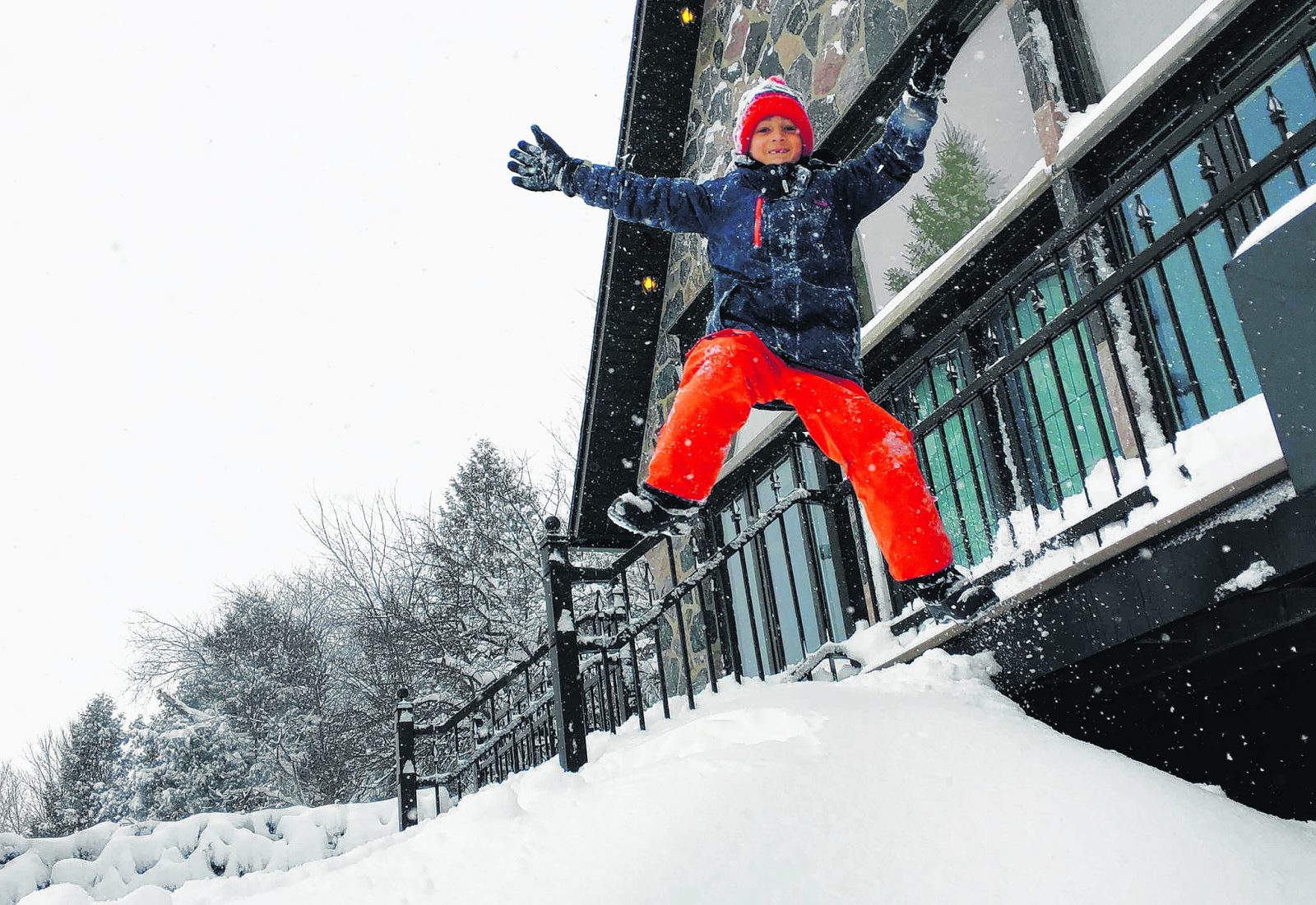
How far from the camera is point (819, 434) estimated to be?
320cm

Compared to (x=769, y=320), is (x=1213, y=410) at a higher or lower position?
lower

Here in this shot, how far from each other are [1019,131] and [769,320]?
2618 mm

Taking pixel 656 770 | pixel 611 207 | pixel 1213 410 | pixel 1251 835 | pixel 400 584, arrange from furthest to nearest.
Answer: pixel 400 584 → pixel 1213 410 → pixel 611 207 → pixel 656 770 → pixel 1251 835

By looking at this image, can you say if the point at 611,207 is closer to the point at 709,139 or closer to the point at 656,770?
the point at 656,770

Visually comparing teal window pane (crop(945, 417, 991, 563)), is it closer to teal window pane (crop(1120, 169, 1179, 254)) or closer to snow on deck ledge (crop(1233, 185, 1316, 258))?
teal window pane (crop(1120, 169, 1179, 254))

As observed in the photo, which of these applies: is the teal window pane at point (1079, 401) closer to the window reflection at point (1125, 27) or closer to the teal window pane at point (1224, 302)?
the teal window pane at point (1224, 302)

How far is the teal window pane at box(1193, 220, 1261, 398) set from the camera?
3764 millimetres

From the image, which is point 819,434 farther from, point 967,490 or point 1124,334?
point 967,490

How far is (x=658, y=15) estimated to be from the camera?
8203 mm

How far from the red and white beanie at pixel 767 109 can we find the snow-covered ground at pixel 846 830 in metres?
2.10

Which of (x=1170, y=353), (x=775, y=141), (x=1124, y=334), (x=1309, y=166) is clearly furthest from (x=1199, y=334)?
(x=775, y=141)

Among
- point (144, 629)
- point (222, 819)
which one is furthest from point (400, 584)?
point (222, 819)

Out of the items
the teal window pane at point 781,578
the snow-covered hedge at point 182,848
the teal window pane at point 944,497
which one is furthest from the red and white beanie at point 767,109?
the snow-covered hedge at point 182,848

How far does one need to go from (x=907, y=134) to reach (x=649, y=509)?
177 cm
